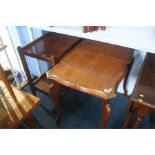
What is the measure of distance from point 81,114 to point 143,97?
681 mm

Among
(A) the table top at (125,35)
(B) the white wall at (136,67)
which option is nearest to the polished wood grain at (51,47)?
(A) the table top at (125,35)

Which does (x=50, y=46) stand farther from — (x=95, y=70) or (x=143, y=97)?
(x=143, y=97)

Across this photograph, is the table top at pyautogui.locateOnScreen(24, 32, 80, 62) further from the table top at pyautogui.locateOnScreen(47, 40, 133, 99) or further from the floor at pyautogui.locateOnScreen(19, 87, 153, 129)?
the floor at pyautogui.locateOnScreen(19, 87, 153, 129)

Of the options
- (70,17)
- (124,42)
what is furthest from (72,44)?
(124,42)

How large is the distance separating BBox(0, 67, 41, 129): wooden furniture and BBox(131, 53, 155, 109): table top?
50cm

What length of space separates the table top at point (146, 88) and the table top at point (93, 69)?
92mm

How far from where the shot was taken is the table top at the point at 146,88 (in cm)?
83

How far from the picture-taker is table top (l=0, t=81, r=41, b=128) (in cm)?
83

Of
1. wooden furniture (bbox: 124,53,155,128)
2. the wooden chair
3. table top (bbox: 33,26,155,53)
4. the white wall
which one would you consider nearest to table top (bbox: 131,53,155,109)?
wooden furniture (bbox: 124,53,155,128)

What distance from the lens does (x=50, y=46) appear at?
47.8 inches

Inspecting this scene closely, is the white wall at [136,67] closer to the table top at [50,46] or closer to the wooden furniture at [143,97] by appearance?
the wooden furniture at [143,97]

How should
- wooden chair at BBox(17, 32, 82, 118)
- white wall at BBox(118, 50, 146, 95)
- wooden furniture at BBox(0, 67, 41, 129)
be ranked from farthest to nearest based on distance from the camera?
white wall at BBox(118, 50, 146, 95), wooden chair at BBox(17, 32, 82, 118), wooden furniture at BBox(0, 67, 41, 129)
